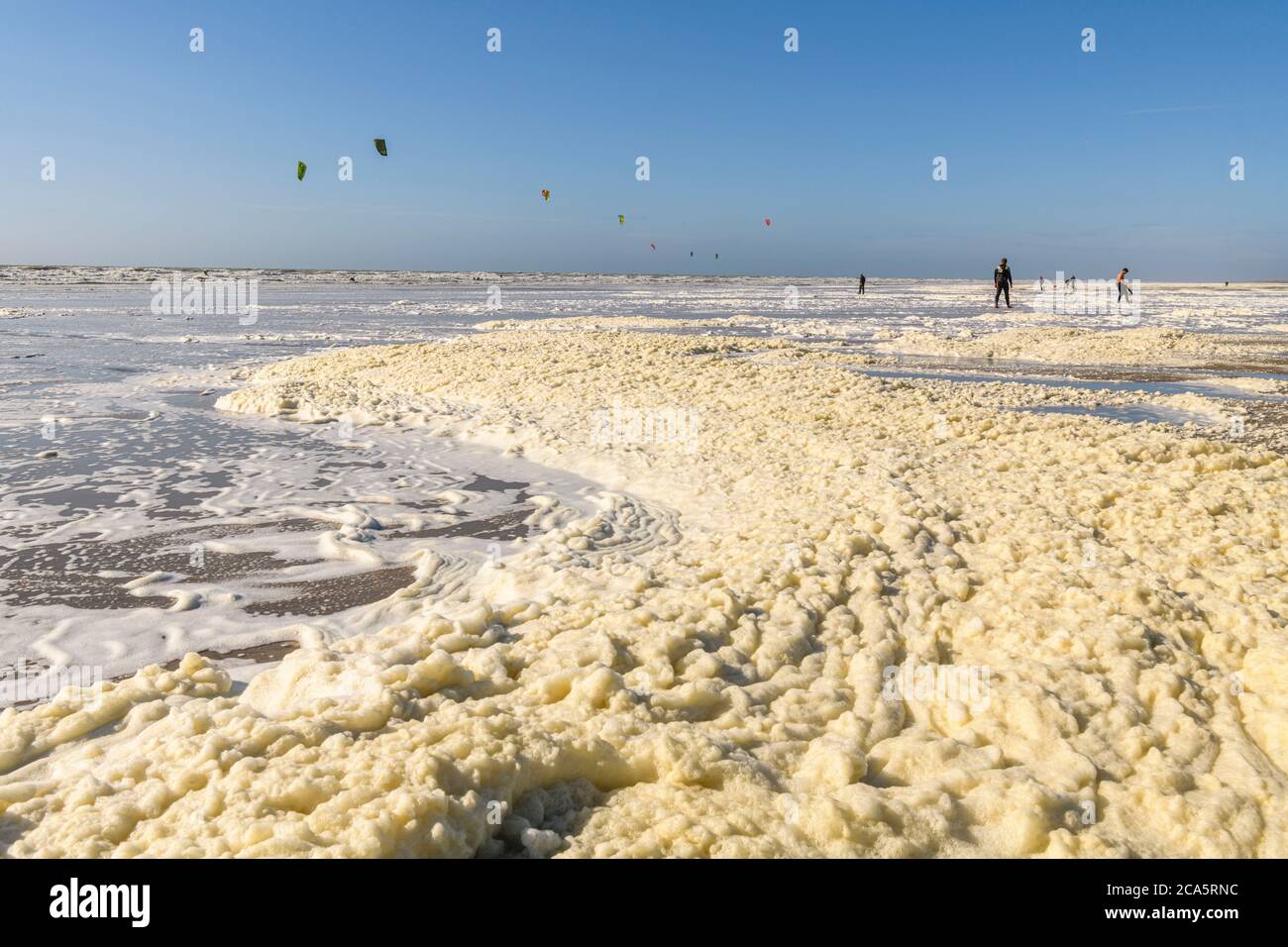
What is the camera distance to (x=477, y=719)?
2959 millimetres

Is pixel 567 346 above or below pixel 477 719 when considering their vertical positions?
above

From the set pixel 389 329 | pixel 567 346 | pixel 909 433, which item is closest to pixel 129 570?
pixel 909 433

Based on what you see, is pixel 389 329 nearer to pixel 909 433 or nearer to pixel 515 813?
pixel 909 433

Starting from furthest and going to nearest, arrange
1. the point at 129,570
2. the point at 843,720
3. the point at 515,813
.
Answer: the point at 129,570 → the point at 843,720 → the point at 515,813

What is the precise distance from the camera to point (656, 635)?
12.5 feet

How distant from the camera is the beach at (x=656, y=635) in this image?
8.52 ft

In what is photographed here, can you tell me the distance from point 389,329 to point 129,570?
18659 mm

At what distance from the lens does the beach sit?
260 centimetres
